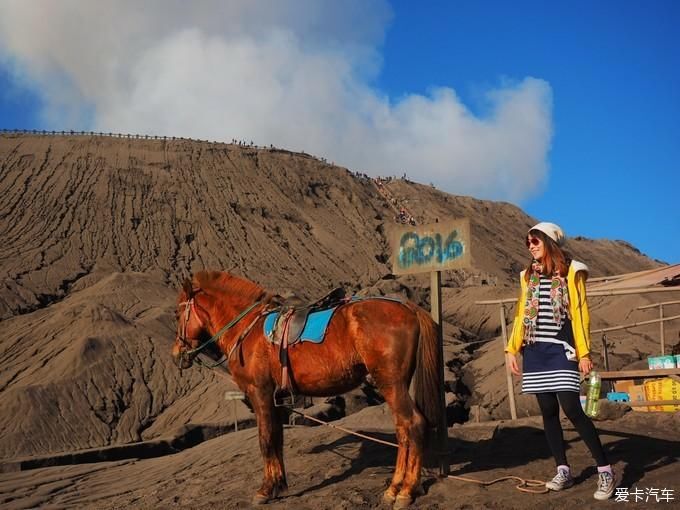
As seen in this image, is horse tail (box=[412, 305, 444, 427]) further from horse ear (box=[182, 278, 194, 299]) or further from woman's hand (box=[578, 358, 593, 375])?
horse ear (box=[182, 278, 194, 299])

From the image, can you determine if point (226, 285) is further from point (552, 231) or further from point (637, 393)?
point (637, 393)

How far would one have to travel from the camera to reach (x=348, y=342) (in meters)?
5.50

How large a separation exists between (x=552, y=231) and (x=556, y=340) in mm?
785

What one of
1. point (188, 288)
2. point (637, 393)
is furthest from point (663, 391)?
point (188, 288)

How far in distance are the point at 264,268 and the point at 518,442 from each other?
32316 millimetres

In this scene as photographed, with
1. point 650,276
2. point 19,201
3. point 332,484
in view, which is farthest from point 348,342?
point 19,201

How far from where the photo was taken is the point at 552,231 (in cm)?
488

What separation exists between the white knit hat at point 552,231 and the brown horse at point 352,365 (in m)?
1.18

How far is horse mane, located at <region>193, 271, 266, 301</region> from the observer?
6.46m

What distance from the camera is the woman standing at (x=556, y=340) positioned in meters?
4.52

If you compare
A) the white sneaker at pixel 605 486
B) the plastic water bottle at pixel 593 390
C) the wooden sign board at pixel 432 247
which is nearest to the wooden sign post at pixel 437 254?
the wooden sign board at pixel 432 247

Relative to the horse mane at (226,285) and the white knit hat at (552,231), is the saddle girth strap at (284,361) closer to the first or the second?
the horse mane at (226,285)

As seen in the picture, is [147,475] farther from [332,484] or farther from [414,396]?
[414,396]

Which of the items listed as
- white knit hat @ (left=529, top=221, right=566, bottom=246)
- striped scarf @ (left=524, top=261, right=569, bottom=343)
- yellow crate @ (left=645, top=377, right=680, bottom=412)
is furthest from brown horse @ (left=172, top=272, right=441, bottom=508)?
yellow crate @ (left=645, top=377, right=680, bottom=412)
